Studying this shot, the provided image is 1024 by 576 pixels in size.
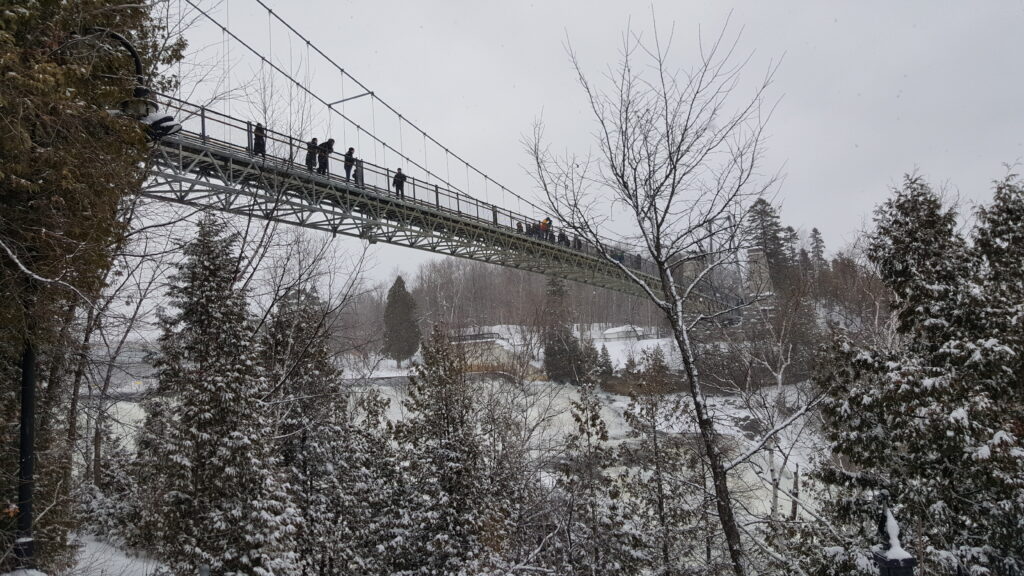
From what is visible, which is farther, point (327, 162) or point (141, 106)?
point (327, 162)

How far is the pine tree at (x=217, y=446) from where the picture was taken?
923cm

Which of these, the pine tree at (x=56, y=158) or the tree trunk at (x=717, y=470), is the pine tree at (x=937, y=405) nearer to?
the tree trunk at (x=717, y=470)

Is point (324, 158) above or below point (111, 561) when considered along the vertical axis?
above

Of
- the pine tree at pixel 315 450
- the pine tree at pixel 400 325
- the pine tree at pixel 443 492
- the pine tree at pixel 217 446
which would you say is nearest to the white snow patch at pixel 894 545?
the pine tree at pixel 443 492

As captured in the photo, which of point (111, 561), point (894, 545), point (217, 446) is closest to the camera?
point (894, 545)

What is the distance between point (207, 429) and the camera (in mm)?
9500

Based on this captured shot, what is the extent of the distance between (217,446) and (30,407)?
5.18 metres

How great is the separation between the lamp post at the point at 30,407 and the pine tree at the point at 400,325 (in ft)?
110

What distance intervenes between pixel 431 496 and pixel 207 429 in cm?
436

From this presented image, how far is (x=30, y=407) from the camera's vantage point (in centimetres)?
463

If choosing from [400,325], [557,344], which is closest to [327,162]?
[557,344]

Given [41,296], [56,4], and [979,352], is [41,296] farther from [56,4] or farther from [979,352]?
[979,352]

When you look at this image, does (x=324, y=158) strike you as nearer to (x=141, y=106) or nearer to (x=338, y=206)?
(x=338, y=206)

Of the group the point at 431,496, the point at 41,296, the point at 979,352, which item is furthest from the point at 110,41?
the point at 979,352
